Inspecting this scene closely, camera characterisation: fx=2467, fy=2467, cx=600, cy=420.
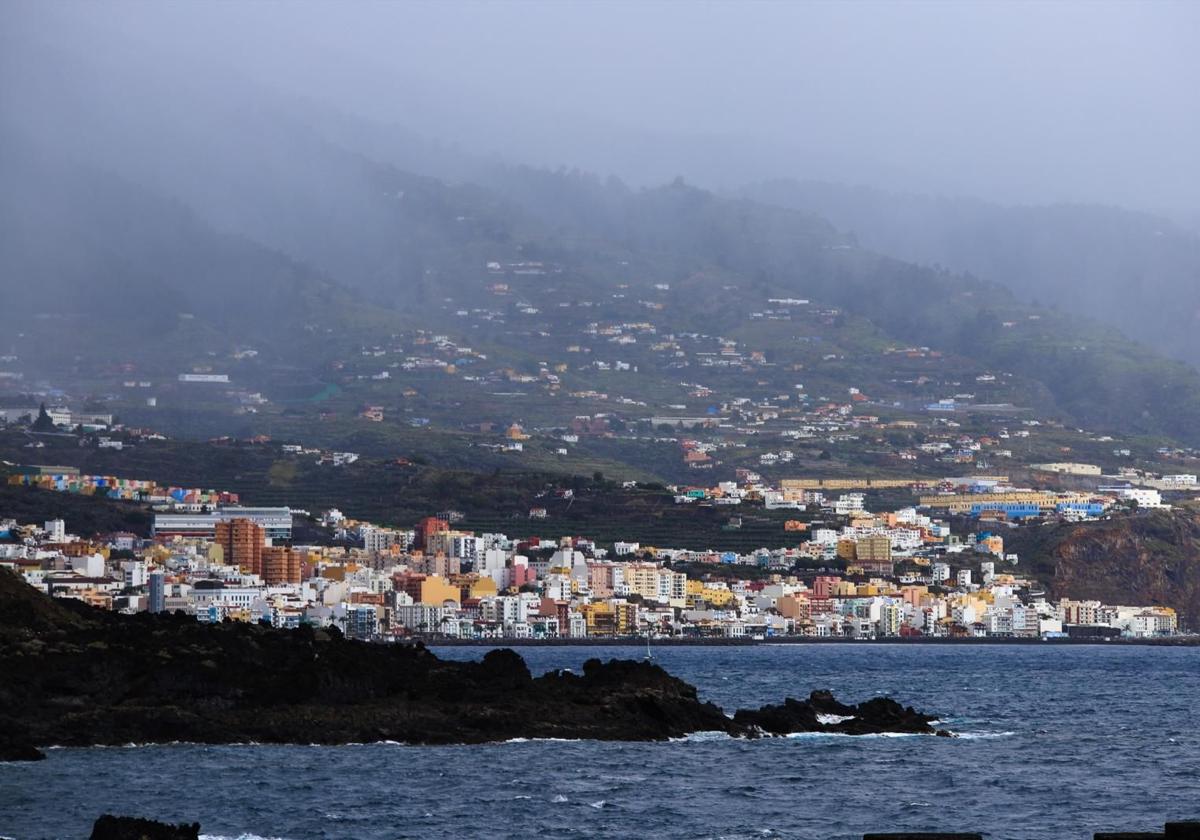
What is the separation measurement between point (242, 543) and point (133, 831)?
90.6 meters

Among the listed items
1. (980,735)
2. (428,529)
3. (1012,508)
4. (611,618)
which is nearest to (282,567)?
(428,529)

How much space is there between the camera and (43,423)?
499 ft

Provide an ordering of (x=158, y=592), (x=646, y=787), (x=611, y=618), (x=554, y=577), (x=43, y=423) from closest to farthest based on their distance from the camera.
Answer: (x=646, y=787) < (x=158, y=592) < (x=611, y=618) < (x=554, y=577) < (x=43, y=423)

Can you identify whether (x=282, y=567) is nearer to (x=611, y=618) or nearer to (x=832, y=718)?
(x=611, y=618)

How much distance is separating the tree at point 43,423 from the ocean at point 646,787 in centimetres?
10636

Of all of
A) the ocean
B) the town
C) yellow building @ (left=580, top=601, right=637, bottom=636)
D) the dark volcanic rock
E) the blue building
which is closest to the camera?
the ocean

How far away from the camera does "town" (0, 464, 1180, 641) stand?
102750 millimetres

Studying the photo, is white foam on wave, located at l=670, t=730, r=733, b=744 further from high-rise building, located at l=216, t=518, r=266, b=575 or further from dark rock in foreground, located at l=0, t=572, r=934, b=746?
high-rise building, located at l=216, t=518, r=266, b=575

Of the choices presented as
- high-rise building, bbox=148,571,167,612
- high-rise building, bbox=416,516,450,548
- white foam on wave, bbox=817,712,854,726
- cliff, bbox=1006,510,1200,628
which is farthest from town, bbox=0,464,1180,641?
white foam on wave, bbox=817,712,854,726

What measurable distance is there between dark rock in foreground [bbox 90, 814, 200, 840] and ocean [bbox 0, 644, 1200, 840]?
4886 millimetres

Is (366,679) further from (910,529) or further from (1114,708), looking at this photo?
(910,529)

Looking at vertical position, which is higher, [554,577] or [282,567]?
[282,567]

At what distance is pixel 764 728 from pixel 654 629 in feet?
204

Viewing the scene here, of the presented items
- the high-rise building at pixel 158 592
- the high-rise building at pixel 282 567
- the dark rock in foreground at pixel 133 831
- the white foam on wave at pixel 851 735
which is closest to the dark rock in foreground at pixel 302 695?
the white foam on wave at pixel 851 735
